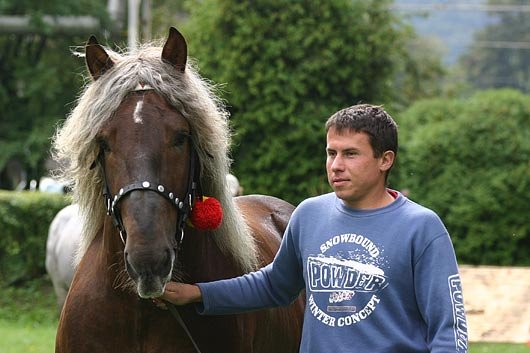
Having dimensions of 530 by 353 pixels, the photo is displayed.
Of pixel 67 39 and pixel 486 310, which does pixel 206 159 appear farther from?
pixel 67 39

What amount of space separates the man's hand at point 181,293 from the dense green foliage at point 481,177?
11.7 meters

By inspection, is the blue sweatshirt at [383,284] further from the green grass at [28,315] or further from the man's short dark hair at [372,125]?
the green grass at [28,315]

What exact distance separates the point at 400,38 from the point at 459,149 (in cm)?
349

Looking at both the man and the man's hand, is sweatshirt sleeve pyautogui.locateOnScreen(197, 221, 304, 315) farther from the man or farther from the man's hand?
the man

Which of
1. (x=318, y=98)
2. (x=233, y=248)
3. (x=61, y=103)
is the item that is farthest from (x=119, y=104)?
(x=61, y=103)

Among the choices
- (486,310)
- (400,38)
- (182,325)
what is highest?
(400,38)

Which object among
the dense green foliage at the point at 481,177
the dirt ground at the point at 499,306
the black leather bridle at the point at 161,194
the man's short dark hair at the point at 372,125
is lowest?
the dirt ground at the point at 499,306

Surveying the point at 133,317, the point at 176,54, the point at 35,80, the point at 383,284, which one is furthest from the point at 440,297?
the point at 35,80

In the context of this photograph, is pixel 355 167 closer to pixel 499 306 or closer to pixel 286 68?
pixel 499 306

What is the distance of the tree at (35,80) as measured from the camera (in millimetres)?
23156

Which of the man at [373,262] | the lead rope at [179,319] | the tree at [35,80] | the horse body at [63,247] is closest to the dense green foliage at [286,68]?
the horse body at [63,247]

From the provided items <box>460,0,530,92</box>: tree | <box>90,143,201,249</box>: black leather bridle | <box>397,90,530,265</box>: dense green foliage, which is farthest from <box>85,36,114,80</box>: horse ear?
<box>460,0,530,92</box>: tree

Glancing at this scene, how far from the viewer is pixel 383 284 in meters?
3.40

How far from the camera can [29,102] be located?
24266 millimetres
